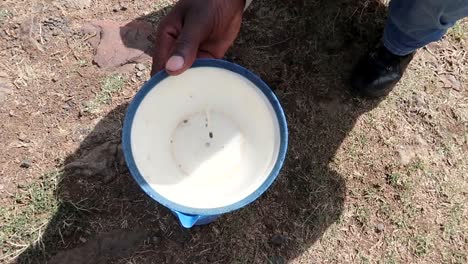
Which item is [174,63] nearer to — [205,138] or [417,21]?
[205,138]

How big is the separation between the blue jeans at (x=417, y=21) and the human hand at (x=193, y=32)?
1.91 ft

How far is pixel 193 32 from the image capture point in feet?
4.81

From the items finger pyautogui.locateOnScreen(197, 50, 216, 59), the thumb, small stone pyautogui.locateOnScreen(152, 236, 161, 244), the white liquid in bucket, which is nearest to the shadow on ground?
small stone pyautogui.locateOnScreen(152, 236, 161, 244)

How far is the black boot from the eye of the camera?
6.82 feet

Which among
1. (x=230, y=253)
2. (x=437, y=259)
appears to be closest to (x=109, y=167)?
(x=230, y=253)

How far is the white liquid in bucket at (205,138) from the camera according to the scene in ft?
4.58

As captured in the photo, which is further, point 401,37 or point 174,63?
point 401,37

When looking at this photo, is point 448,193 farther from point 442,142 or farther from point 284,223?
point 284,223

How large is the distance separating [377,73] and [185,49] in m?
0.97

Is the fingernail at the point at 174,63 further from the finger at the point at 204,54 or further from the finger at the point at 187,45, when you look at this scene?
the finger at the point at 204,54

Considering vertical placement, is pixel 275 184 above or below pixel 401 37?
below

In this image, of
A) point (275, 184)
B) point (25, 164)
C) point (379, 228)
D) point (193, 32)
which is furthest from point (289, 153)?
point (25, 164)

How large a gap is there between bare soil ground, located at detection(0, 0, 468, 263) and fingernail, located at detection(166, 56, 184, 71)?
62cm

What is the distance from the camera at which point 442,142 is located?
210cm
